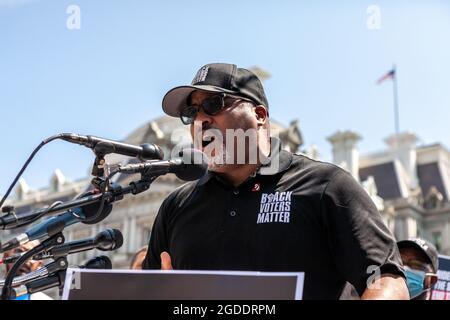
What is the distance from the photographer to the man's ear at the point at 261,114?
351 centimetres

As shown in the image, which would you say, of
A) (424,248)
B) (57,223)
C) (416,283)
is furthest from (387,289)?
(424,248)

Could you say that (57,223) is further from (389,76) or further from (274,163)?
(389,76)

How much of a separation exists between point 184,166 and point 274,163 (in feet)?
1.51

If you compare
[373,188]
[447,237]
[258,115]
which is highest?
[258,115]

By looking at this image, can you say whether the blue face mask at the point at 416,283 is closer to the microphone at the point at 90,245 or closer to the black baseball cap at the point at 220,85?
the black baseball cap at the point at 220,85

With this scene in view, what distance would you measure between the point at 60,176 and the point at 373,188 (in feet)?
71.8

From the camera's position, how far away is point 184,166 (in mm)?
3338

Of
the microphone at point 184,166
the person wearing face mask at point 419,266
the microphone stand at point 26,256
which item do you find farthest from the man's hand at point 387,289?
the person wearing face mask at point 419,266

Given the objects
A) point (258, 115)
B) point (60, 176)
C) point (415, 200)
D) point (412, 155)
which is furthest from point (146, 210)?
point (258, 115)

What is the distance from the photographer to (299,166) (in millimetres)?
3291

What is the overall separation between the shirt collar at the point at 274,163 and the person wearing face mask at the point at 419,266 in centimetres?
263

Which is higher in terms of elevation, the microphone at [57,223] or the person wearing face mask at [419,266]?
the microphone at [57,223]

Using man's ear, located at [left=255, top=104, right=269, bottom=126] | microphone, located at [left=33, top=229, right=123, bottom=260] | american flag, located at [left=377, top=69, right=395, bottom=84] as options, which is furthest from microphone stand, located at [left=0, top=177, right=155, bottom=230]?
american flag, located at [left=377, top=69, right=395, bottom=84]
